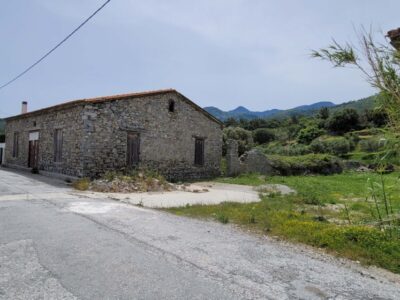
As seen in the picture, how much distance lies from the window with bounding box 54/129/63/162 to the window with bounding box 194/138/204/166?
7.18m

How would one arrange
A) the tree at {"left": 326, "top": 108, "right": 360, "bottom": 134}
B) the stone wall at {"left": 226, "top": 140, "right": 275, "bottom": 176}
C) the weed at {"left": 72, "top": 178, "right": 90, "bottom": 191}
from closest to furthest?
the weed at {"left": 72, "top": 178, "right": 90, "bottom": 191}
the stone wall at {"left": 226, "top": 140, "right": 275, "bottom": 176}
the tree at {"left": 326, "top": 108, "right": 360, "bottom": 134}

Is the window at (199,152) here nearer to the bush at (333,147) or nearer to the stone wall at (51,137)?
the stone wall at (51,137)

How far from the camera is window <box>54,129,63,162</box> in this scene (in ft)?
50.9

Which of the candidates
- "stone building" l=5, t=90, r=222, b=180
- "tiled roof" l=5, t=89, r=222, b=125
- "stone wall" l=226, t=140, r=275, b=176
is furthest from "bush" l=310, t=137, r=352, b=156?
"tiled roof" l=5, t=89, r=222, b=125

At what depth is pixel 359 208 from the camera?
9062 mm

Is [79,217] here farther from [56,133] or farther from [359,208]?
[56,133]

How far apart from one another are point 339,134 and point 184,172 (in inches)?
1205

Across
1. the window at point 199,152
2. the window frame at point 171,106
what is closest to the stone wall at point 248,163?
the window at point 199,152

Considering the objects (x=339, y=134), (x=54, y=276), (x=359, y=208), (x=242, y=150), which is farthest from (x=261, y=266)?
(x=339, y=134)

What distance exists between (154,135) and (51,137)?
5.41 metres

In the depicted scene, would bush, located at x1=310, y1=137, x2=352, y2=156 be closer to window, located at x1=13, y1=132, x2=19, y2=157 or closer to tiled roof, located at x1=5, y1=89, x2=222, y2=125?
tiled roof, located at x1=5, y1=89, x2=222, y2=125

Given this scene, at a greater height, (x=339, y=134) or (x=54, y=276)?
(x=339, y=134)

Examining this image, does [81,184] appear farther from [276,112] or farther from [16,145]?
[276,112]

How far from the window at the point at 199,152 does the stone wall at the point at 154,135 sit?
0.29m
